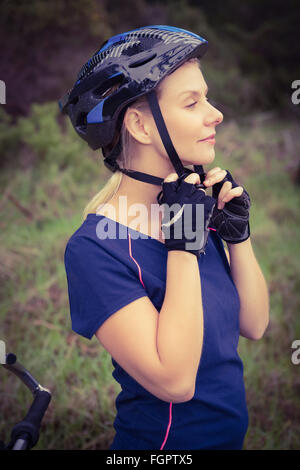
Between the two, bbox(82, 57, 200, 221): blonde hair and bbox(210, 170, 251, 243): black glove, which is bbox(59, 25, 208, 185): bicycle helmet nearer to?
bbox(82, 57, 200, 221): blonde hair

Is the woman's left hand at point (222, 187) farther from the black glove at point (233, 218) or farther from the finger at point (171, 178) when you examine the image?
the finger at point (171, 178)

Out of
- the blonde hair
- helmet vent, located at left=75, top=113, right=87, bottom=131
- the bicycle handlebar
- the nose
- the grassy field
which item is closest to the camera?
the bicycle handlebar

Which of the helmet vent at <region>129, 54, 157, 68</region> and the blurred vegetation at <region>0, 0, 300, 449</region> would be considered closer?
the helmet vent at <region>129, 54, 157, 68</region>

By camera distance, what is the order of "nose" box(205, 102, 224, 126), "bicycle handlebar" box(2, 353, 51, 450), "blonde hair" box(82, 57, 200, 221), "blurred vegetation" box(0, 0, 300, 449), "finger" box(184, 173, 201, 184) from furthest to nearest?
"blurred vegetation" box(0, 0, 300, 449), "blonde hair" box(82, 57, 200, 221), "nose" box(205, 102, 224, 126), "finger" box(184, 173, 201, 184), "bicycle handlebar" box(2, 353, 51, 450)

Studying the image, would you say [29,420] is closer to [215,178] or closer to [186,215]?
[186,215]

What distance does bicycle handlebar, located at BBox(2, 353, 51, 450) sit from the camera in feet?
4.27

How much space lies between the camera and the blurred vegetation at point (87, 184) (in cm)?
312

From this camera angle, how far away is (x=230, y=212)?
5.67ft

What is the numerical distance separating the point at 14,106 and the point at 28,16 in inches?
63.4

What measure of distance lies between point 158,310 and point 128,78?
0.88 meters

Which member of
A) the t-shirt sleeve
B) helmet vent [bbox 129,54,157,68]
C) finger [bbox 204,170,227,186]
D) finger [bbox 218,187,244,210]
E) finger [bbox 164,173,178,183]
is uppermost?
helmet vent [bbox 129,54,157,68]

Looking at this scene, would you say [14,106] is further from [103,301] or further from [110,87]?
[103,301]

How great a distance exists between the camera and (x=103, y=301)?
1.33 metres

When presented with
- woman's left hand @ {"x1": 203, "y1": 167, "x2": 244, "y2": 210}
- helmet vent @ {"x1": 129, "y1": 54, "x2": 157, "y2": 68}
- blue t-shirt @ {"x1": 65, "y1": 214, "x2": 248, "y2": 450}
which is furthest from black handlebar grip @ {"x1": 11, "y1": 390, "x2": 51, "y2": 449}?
helmet vent @ {"x1": 129, "y1": 54, "x2": 157, "y2": 68}
